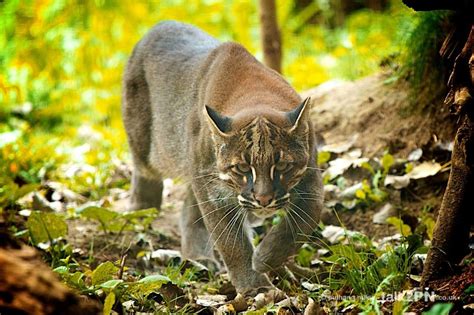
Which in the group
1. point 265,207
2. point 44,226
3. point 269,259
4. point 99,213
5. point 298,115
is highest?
point 298,115

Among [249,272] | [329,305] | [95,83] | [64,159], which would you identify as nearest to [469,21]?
[329,305]

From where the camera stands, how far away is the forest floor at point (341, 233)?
4.50 m

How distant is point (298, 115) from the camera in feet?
17.5

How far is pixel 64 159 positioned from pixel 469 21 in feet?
19.4

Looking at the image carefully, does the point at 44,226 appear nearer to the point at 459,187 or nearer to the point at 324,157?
the point at 324,157

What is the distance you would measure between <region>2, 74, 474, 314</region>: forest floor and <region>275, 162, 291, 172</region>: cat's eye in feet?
1.92

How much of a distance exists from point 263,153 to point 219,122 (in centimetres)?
42

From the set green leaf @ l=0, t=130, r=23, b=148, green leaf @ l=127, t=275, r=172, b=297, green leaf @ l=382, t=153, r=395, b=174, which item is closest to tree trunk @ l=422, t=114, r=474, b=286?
green leaf @ l=127, t=275, r=172, b=297

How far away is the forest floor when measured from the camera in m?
4.50

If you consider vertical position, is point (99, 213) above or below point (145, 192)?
above

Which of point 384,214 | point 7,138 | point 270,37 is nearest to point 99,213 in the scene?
point 384,214

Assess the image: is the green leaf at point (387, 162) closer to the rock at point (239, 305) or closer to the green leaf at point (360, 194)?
the green leaf at point (360, 194)

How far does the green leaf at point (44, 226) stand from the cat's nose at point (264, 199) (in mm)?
1593

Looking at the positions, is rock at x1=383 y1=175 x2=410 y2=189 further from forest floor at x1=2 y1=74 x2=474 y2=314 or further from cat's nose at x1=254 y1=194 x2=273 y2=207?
cat's nose at x1=254 y1=194 x2=273 y2=207
